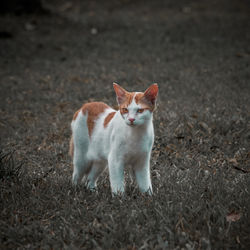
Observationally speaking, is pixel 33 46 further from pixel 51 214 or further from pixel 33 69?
pixel 51 214

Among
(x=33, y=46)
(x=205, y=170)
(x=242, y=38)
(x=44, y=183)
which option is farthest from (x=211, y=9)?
(x=44, y=183)

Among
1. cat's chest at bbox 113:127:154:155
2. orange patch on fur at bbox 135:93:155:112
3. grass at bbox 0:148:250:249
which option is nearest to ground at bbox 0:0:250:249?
grass at bbox 0:148:250:249

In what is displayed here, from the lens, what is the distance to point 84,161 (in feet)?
13.5

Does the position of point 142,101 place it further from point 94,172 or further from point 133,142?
point 94,172

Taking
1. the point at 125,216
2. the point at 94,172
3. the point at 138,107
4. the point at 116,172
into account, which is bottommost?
the point at 94,172

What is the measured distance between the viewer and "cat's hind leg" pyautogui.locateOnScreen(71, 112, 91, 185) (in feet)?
13.3

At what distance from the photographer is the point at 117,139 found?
352 cm

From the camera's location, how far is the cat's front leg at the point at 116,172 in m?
3.52

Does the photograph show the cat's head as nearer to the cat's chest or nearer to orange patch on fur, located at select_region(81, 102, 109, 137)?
the cat's chest

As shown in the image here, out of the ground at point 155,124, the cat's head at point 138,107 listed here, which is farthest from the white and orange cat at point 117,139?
the ground at point 155,124

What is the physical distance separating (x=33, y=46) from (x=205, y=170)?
32.7ft

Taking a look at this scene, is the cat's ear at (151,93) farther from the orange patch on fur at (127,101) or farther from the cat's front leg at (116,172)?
the cat's front leg at (116,172)

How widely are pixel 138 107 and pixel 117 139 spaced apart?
411mm

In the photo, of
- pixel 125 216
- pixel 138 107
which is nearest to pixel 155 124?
pixel 138 107
